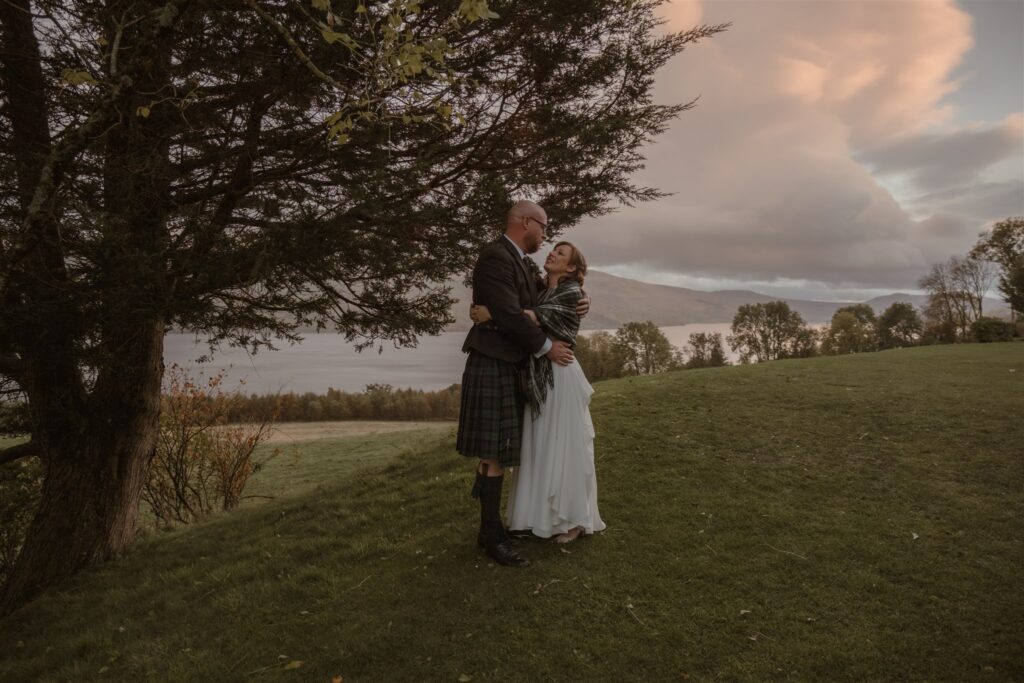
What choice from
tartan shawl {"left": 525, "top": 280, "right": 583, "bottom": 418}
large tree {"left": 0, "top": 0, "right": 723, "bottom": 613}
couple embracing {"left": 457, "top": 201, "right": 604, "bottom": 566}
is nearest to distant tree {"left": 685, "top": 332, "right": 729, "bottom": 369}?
large tree {"left": 0, "top": 0, "right": 723, "bottom": 613}

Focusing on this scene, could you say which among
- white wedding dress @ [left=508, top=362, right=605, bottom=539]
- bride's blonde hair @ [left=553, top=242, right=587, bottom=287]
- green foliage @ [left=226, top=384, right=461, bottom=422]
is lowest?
green foliage @ [left=226, top=384, right=461, bottom=422]

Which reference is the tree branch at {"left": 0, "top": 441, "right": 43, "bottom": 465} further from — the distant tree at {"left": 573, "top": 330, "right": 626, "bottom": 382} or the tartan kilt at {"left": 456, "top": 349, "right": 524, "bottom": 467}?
the distant tree at {"left": 573, "top": 330, "right": 626, "bottom": 382}

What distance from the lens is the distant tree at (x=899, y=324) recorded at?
157ft

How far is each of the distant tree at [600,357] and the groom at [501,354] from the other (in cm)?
3260

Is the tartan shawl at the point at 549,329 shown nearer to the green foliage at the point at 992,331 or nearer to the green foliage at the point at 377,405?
the green foliage at the point at 992,331

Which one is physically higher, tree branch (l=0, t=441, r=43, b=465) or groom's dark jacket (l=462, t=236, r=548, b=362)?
groom's dark jacket (l=462, t=236, r=548, b=362)

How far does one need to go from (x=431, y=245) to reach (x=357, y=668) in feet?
13.3

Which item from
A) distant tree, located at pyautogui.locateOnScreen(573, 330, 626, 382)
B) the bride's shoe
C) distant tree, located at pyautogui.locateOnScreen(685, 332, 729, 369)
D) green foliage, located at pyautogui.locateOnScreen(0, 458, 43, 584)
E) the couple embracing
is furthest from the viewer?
distant tree, located at pyautogui.locateOnScreen(685, 332, 729, 369)

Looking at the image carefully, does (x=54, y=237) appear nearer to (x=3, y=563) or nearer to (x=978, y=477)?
(x=3, y=563)

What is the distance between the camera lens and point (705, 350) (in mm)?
45969

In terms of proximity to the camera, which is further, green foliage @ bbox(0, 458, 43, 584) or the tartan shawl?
green foliage @ bbox(0, 458, 43, 584)

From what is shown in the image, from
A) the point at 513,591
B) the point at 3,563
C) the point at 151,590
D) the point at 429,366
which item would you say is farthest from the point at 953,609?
the point at 429,366

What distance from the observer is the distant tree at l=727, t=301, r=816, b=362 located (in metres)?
52.5

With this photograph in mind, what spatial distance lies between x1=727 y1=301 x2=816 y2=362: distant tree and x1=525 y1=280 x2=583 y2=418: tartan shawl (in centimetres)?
5178
